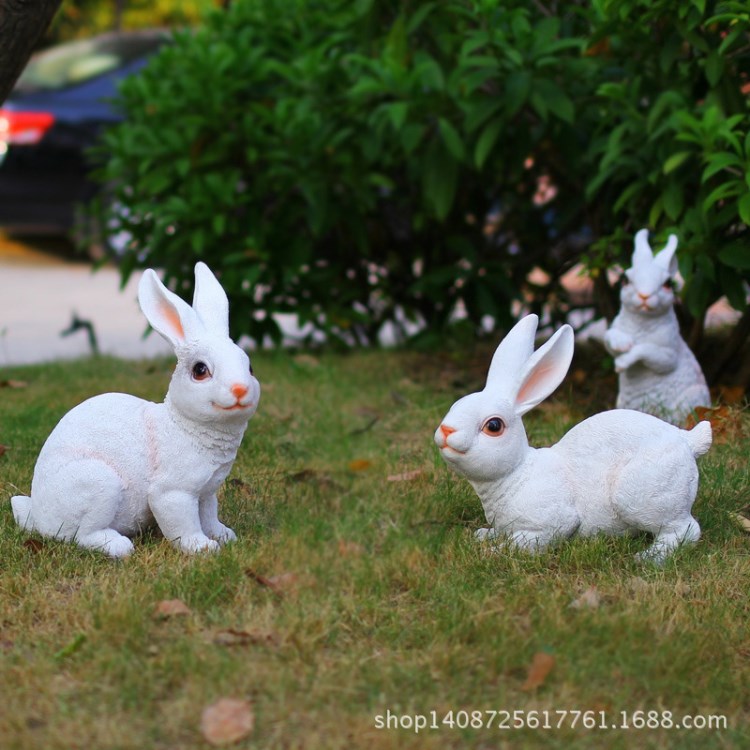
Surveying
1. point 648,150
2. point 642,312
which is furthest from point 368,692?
point 648,150

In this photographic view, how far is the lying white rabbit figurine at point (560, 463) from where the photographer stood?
332 cm

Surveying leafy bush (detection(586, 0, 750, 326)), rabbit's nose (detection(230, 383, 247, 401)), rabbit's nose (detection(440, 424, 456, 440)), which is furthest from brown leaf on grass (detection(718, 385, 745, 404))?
rabbit's nose (detection(230, 383, 247, 401))

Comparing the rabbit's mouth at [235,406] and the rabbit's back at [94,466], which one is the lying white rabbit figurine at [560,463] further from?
the rabbit's back at [94,466]

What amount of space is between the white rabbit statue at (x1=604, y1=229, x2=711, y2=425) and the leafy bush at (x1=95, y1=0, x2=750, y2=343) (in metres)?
0.27

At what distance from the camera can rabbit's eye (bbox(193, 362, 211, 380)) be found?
129 inches

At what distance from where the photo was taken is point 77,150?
1078 centimetres

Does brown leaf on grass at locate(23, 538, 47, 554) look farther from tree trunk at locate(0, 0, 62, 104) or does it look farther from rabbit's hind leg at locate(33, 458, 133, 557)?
tree trunk at locate(0, 0, 62, 104)

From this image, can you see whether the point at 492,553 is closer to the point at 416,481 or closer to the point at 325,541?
the point at 325,541

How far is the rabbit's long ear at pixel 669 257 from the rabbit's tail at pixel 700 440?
114cm

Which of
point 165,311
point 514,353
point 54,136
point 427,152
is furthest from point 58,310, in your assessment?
point 514,353

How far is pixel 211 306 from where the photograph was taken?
11.2 ft

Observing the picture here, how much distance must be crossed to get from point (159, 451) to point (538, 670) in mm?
1289

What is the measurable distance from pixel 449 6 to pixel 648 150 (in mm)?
1119

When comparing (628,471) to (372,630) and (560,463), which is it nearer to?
(560,463)
